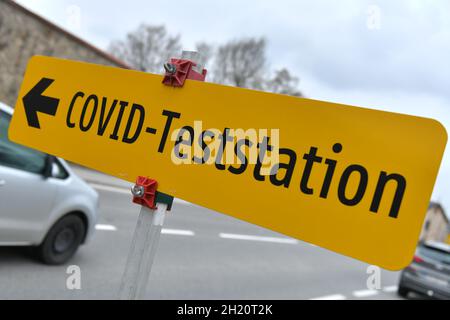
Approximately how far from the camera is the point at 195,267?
7449 millimetres

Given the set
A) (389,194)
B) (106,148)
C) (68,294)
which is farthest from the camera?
(68,294)

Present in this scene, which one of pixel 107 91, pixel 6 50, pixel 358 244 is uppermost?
pixel 6 50

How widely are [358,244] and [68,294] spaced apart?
4312 millimetres

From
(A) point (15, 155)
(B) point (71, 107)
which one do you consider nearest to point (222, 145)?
(B) point (71, 107)

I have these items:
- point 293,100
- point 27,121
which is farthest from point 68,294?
point 293,100

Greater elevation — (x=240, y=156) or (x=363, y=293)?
(x=240, y=156)

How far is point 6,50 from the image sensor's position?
12.3 metres

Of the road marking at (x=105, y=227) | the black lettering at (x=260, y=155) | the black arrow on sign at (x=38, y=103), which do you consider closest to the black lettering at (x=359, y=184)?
the black lettering at (x=260, y=155)

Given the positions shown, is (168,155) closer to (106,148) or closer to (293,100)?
(106,148)

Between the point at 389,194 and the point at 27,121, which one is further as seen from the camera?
the point at 27,121

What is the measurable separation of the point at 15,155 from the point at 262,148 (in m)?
3.98

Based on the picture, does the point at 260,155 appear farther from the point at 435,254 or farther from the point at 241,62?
the point at 241,62

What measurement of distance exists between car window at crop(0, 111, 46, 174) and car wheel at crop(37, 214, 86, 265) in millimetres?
821

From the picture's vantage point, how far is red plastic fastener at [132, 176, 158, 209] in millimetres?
1572
